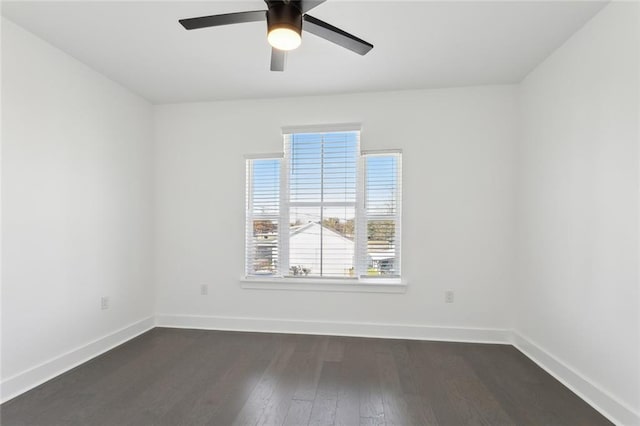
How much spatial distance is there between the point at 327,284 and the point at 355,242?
58 cm

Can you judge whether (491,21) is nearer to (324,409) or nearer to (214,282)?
(324,409)

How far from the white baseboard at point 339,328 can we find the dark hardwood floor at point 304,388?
0.15 meters

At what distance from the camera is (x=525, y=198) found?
10.5 ft

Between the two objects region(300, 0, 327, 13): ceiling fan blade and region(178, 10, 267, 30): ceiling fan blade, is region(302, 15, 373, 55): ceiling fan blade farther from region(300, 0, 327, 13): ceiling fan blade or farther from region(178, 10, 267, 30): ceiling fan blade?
region(178, 10, 267, 30): ceiling fan blade

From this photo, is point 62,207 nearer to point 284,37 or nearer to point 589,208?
point 284,37

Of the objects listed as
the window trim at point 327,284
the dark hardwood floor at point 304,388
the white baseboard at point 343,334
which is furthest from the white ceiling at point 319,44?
the dark hardwood floor at point 304,388

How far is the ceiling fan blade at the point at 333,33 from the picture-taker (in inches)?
71.2

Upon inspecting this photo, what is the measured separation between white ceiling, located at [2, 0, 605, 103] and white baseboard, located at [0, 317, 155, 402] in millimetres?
2612

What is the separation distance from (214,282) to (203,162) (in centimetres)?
146

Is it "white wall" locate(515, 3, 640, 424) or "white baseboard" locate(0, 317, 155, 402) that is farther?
"white baseboard" locate(0, 317, 155, 402)

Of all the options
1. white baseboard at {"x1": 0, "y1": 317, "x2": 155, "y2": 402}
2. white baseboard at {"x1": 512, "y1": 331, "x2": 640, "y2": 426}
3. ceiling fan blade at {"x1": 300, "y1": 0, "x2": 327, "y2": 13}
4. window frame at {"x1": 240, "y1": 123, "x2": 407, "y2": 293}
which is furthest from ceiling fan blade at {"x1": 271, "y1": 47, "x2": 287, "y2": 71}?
white baseboard at {"x1": 512, "y1": 331, "x2": 640, "y2": 426}

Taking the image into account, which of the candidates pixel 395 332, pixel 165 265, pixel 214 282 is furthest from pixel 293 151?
pixel 395 332

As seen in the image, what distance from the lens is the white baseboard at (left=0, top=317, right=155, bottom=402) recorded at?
7.49 ft

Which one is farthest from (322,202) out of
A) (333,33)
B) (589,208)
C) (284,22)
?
(589,208)
